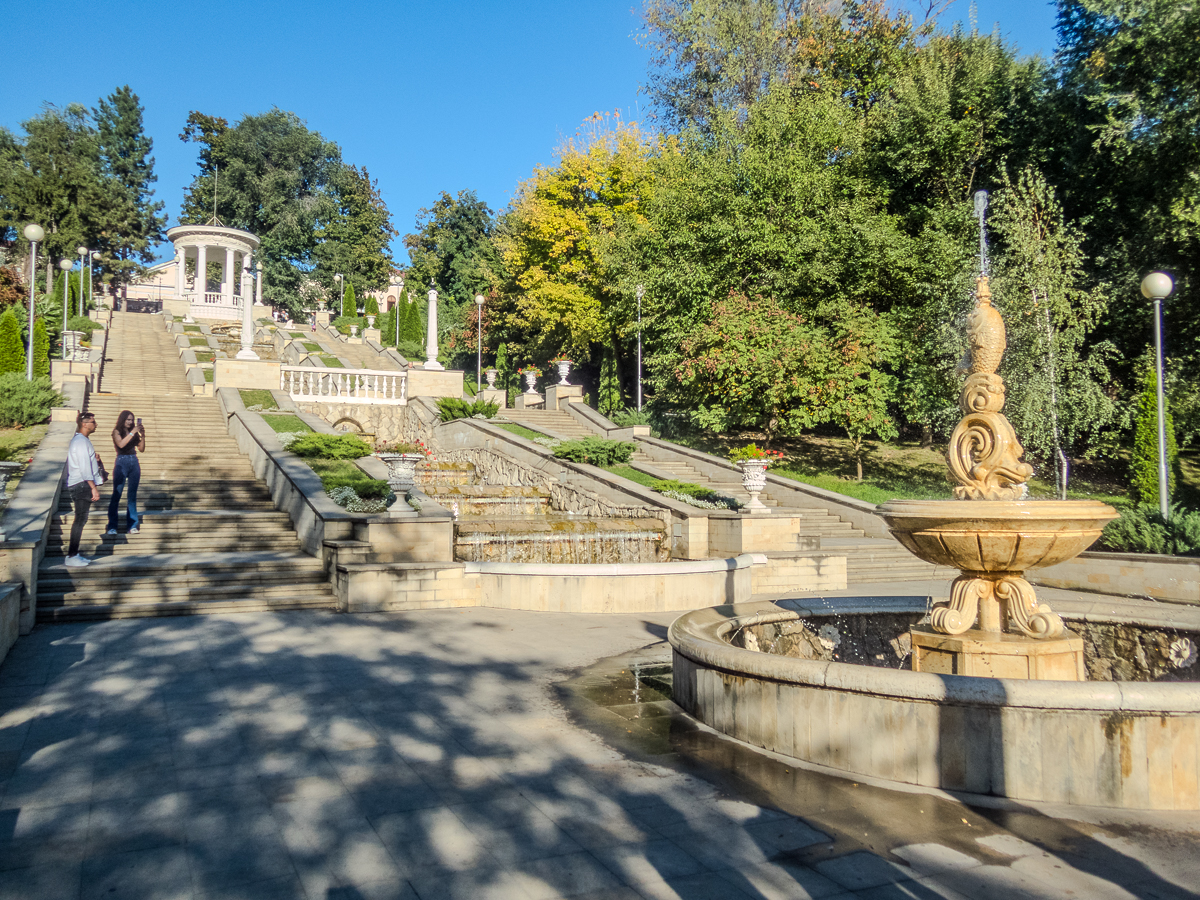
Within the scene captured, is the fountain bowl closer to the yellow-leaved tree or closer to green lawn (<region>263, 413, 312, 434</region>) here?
green lawn (<region>263, 413, 312, 434</region>)

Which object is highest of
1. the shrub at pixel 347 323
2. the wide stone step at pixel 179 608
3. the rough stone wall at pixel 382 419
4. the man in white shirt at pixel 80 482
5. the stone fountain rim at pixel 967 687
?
the shrub at pixel 347 323

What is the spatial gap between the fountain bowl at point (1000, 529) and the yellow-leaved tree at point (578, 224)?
27.5 meters

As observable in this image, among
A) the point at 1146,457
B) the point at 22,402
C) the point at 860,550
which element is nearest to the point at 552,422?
the point at 860,550

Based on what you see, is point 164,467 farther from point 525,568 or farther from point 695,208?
point 695,208

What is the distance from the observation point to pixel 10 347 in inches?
877

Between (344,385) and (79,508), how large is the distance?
1610cm

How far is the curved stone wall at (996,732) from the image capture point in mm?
4449

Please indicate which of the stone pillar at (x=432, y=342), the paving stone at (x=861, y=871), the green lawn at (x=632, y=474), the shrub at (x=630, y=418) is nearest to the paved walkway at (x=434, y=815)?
the paving stone at (x=861, y=871)

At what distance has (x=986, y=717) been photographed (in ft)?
15.3

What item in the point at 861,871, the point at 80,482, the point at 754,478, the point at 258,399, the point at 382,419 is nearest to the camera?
the point at 861,871

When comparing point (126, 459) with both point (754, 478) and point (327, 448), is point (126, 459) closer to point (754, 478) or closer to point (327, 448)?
point (327, 448)

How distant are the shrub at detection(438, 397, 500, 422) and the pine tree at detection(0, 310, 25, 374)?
11.8 metres

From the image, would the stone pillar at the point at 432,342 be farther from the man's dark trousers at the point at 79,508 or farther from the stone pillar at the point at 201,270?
the stone pillar at the point at 201,270

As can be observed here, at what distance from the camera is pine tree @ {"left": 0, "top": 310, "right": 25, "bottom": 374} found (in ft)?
72.5
